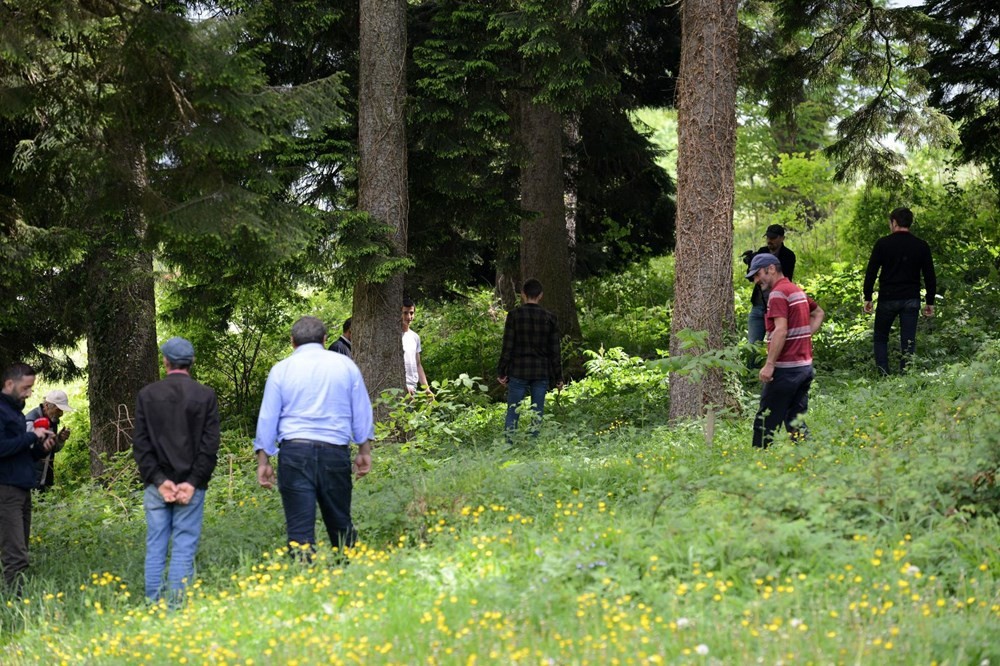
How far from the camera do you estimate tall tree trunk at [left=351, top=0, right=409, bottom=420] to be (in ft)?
42.1

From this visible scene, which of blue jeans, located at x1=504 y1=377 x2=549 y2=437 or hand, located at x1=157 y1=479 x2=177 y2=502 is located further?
blue jeans, located at x1=504 y1=377 x2=549 y2=437

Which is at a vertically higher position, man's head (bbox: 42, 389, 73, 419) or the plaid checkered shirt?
the plaid checkered shirt

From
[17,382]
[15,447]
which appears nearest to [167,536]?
[15,447]

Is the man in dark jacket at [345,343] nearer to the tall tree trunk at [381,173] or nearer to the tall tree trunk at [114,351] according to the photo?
the tall tree trunk at [381,173]

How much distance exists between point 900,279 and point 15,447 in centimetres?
926

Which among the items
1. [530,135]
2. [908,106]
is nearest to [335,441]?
[530,135]

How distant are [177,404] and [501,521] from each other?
230 centimetres

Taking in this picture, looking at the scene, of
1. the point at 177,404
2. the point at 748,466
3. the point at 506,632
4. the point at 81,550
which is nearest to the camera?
the point at 506,632

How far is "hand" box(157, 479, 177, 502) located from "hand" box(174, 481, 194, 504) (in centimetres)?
2

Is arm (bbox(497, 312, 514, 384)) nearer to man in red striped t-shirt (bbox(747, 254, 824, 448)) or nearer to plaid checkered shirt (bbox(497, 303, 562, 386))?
plaid checkered shirt (bbox(497, 303, 562, 386))

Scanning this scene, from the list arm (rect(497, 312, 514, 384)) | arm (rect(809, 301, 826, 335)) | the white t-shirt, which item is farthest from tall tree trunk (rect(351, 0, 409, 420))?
arm (rect(809, 301, 826, 335))

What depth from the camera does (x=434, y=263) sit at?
52.0 ft

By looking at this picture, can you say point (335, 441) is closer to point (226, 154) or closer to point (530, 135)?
point (226, 154)

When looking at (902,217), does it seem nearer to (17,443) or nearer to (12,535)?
(17,443)
